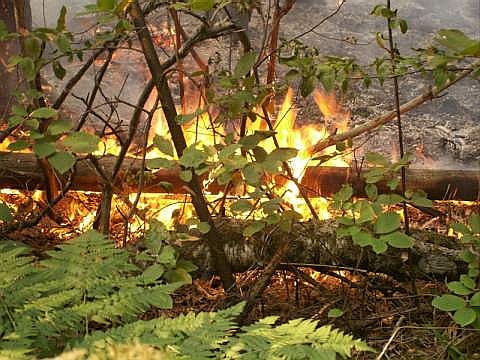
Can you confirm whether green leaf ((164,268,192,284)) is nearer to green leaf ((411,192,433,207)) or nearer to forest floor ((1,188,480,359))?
forest floor ((1,188,480,359))

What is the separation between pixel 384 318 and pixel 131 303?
130 cm

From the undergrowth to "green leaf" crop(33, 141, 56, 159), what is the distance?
13.4 inches

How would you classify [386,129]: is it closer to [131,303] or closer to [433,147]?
[433,147]

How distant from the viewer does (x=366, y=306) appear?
262cm

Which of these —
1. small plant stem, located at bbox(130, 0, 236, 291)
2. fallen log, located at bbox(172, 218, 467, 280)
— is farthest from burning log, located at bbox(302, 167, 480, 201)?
small plant stem, located at bbox(130, 0, 236, 291)

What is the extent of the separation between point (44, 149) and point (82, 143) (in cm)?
13

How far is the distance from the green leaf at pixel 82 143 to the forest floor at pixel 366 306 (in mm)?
885

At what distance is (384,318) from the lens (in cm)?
245

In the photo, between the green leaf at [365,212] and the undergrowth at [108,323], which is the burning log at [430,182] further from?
the undergrowth at [108,323]

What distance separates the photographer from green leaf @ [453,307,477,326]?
191 centimetres

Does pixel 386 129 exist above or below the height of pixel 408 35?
below

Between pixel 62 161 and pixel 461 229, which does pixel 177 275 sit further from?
pixel 461 229

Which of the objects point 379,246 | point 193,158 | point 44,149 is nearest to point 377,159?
point 379,246

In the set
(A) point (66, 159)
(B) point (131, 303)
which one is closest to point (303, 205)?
(A) point (66, 159)
